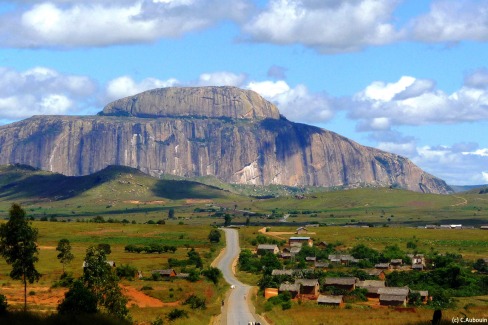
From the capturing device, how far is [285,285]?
323ft

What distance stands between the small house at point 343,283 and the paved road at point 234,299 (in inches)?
402

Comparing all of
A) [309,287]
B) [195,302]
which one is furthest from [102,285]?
[309,287]

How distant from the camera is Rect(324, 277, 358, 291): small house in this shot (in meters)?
102

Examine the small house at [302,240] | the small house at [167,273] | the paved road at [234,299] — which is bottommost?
the paved road at [234,299]

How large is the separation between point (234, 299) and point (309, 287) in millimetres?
12704

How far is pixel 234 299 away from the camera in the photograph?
302 feet

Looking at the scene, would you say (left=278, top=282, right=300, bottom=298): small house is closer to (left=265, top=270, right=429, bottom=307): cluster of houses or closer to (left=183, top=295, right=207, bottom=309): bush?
(left=265, top=270, right=429, bottom=307): cluster of houses

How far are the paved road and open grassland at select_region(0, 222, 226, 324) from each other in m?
1.61

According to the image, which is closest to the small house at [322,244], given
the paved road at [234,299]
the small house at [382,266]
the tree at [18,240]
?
the paved road at [234,299]

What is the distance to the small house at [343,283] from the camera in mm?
102000

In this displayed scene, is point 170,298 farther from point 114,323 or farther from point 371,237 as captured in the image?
point 371,237

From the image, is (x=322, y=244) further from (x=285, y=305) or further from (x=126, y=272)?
(x=285, y=305)

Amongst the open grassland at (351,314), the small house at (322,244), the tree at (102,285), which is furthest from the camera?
the small house at (322,244)

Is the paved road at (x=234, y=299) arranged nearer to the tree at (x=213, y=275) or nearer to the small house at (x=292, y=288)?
the tree at (x=213, y=275)
